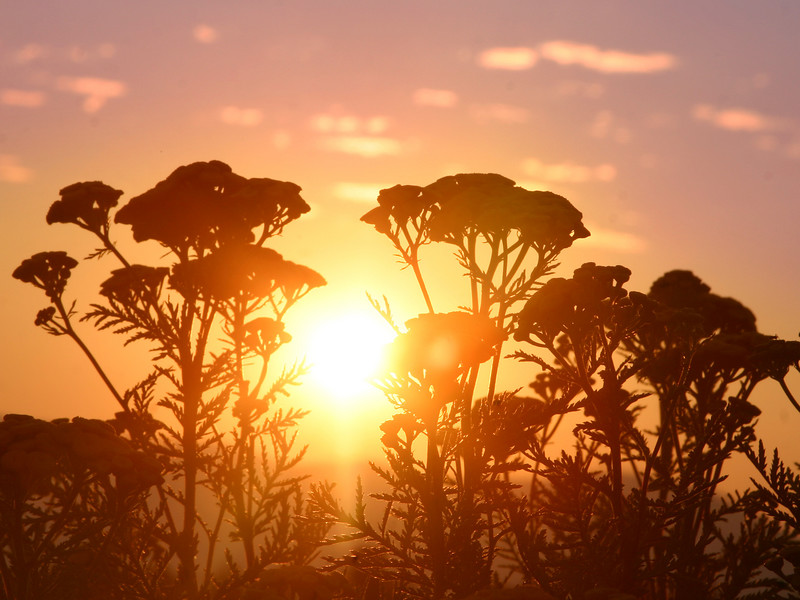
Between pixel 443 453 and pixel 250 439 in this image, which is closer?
pixel 443 453

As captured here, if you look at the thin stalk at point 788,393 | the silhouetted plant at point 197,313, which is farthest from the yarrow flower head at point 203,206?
the thin stalk at point 788,393

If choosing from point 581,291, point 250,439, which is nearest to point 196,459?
point 250,439

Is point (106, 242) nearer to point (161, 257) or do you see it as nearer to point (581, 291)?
point (161, 257)

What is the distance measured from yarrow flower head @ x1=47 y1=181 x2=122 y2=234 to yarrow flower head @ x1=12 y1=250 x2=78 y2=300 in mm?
570

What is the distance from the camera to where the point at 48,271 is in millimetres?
12344

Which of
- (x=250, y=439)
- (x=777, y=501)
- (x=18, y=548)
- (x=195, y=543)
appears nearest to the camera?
(x=18, y=548)

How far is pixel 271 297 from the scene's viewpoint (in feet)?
42.2

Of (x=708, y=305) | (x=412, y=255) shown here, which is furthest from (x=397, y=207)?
(x=708, y=305)

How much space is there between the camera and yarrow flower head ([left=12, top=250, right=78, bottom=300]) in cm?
1223

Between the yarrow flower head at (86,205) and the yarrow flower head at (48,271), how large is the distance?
1.87ft

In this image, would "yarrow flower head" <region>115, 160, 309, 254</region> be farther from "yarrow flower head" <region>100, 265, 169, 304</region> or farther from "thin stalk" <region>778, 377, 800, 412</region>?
"thin stalk" <region>778, 377, 800, 412</region>

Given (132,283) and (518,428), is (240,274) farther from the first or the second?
(518,428)

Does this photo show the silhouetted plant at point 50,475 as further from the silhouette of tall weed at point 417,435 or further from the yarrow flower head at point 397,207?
the yarrow flower head at point 397,207

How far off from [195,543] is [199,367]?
2.22 m
